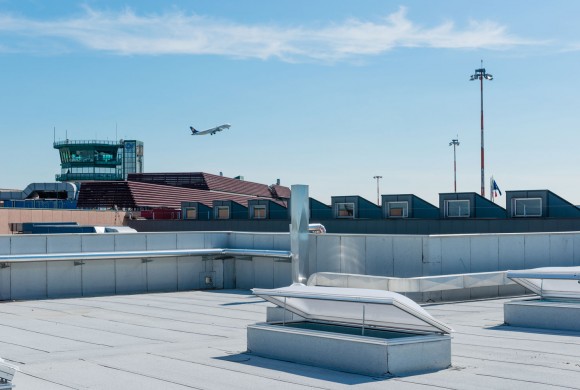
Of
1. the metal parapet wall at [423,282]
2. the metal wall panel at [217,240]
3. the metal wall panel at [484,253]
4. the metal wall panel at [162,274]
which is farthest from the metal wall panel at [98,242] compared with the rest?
the metal wall panel at [484,253]

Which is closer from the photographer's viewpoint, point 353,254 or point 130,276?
point 353,254

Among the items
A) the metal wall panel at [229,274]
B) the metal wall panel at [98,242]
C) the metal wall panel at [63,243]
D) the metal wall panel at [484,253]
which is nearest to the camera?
the metal wall panel at [484,253]

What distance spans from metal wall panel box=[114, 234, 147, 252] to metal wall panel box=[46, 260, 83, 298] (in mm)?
1501

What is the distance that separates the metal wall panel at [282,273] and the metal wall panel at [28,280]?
7.74 meters

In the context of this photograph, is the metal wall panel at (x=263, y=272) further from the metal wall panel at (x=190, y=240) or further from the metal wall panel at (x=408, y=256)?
the metal wall panel at (x=408, y=256)

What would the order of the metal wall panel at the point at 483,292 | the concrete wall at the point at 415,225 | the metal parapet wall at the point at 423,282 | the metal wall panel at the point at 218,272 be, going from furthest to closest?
the concrete wall at the point at 415,225 → the metal wall panel at the point at 218,272 → the metal wall panel at the point at 483,292 → the metal parapet wall at the point at 423,282

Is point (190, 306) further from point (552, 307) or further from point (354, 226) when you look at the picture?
point (354, 226)

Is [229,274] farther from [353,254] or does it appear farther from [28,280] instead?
[28,280]

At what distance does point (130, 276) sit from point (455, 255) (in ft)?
37.5

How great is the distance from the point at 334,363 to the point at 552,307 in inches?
244

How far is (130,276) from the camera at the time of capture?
27.3 metres

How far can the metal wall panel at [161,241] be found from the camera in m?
27.1

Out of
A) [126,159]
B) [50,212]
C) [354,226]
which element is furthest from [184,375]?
[126,159]

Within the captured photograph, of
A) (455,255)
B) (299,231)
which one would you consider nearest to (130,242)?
(299,231)
